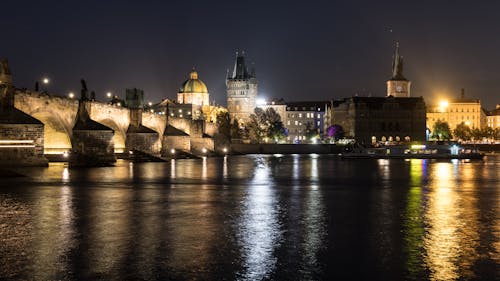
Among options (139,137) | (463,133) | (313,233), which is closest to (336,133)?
(463,133)

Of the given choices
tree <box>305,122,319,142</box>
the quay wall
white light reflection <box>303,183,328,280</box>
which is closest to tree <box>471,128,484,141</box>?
tree <box>305,122,319,142</box>

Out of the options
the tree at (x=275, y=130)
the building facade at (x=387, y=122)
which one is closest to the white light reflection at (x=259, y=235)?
the building facade at (x=387, y=122)

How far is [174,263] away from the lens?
15.6m

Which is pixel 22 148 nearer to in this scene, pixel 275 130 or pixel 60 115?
pixel 60 115

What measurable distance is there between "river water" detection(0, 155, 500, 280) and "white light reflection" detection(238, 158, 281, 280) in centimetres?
3

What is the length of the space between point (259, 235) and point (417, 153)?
85818 millimetres

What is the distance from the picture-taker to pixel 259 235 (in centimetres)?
1961

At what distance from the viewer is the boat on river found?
98.8m

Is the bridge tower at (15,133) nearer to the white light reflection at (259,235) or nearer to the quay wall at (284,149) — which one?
the white light reflection at (259,235)

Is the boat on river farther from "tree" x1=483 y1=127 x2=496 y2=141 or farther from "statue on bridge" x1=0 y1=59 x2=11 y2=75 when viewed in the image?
"tree" x1=483 y1=127 x2=496 y2=141

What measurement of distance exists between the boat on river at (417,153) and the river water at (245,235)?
2581 inches

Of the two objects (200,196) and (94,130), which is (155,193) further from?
(94,130)

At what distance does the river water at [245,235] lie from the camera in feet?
49.3

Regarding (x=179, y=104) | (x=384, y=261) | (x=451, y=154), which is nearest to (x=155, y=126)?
(x=451, y=154)
